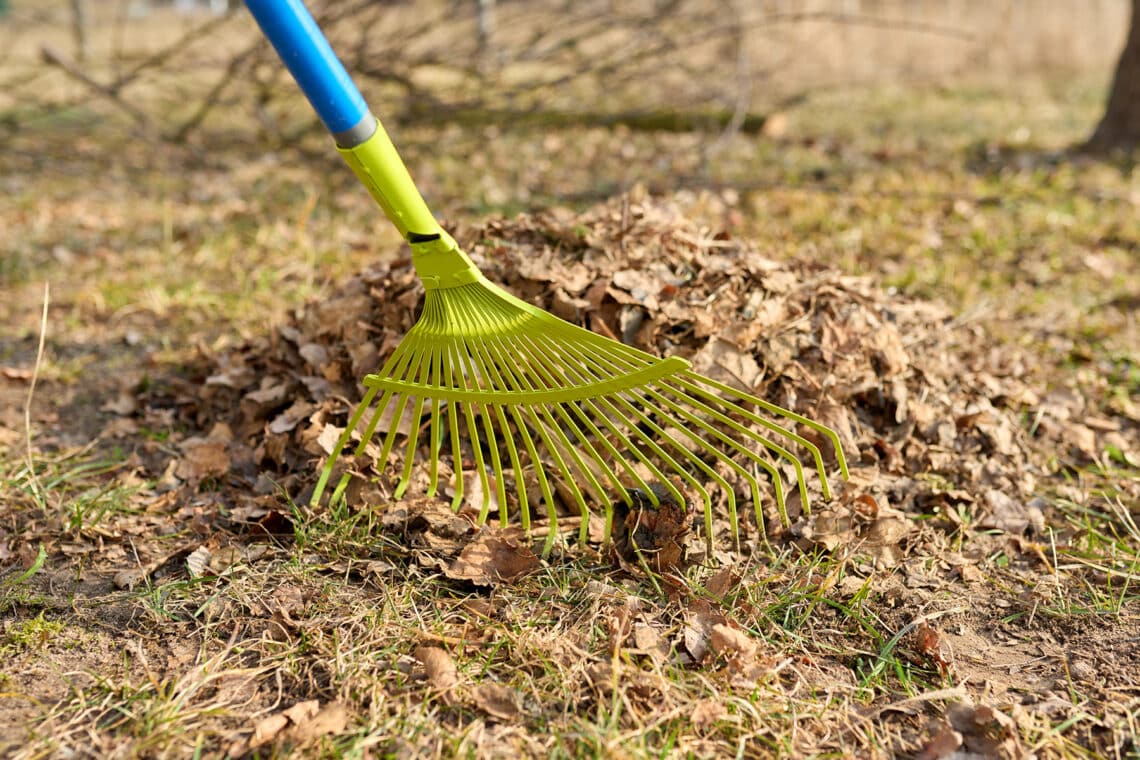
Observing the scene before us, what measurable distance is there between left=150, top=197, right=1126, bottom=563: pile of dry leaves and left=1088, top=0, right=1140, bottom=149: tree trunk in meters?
4.03

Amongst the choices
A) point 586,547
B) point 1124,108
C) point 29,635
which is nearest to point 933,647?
point 586,547

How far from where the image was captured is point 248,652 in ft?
6.11

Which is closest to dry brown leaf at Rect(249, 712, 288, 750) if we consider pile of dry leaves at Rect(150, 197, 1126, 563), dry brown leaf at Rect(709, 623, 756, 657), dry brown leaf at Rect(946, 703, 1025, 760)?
pile of dry leaves at Rect(150, 197, 1126, 563)

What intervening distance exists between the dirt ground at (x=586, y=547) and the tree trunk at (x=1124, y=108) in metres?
2.73

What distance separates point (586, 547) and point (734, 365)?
25.4 inches

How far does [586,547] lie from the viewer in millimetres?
2199

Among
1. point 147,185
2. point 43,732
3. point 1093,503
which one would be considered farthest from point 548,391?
point 147,185

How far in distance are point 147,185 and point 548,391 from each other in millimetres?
4821

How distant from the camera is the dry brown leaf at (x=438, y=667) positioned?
5.76 feet

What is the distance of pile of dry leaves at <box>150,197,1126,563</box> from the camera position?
2441 mm

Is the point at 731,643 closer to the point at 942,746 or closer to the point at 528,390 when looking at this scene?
the point at 942,746

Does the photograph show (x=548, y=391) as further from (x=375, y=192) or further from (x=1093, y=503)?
(x=1093, y=503)

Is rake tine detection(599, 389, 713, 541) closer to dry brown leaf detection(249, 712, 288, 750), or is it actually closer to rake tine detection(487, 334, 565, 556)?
rake tine detection(487, 334, 565, 556)

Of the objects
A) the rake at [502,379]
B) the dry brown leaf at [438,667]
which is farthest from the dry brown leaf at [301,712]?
the rake at [502,379]
